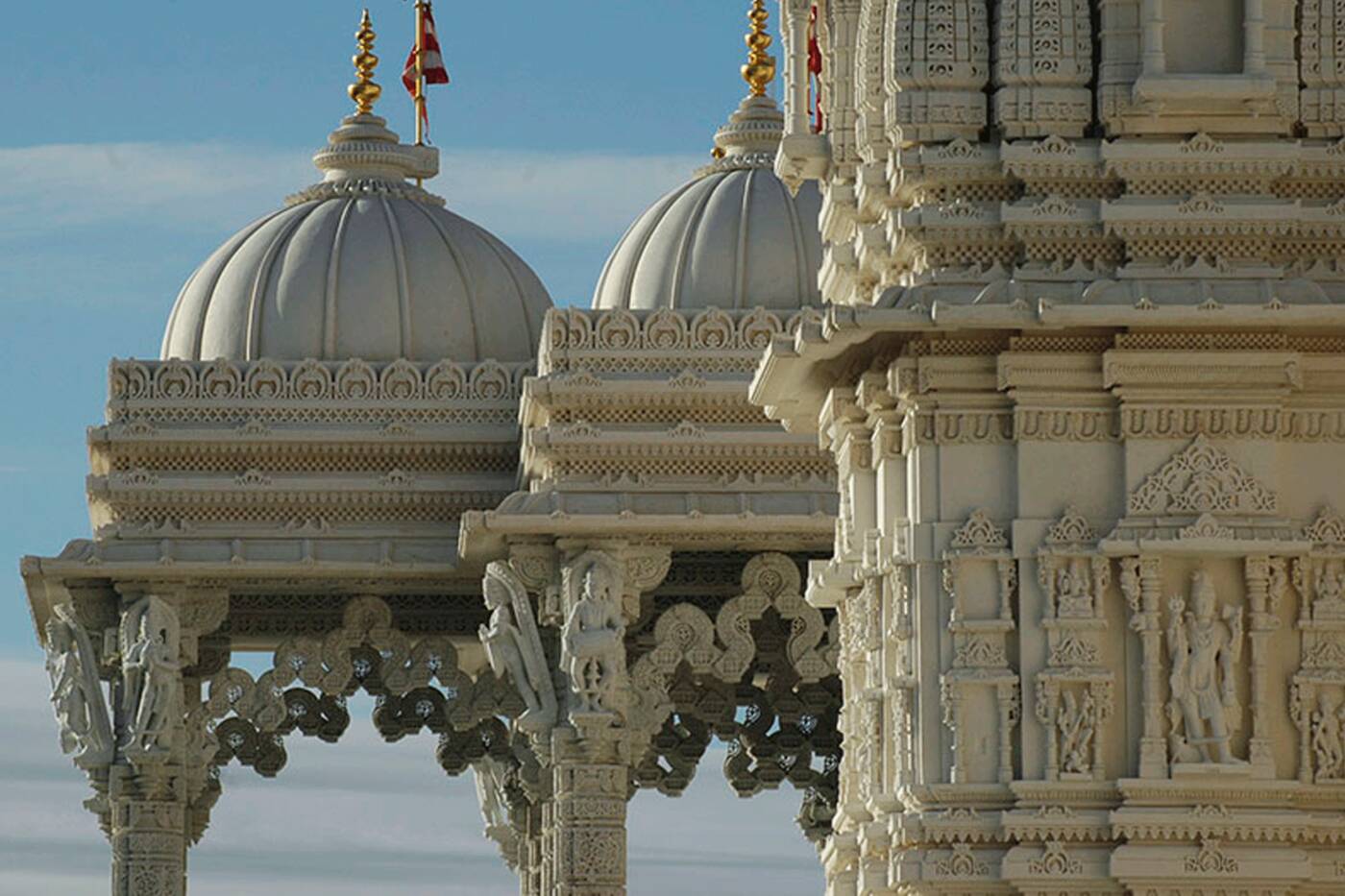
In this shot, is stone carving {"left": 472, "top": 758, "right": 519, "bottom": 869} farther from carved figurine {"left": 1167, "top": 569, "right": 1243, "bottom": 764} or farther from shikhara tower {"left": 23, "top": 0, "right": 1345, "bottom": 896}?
carved figurine {"left": 1167, "top": 569, "right": 1243, "bottom": 764}

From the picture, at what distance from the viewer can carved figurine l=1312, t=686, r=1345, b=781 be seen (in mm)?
24891

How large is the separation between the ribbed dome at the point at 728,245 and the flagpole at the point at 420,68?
11.9 feet

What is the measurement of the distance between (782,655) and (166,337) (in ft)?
18.7

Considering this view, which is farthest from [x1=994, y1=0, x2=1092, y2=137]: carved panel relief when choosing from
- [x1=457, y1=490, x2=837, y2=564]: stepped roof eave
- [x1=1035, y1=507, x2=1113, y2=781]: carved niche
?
[x1=457, y1=490, x2=837, y2=564]: stepped roof eave

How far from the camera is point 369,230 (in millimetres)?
39688

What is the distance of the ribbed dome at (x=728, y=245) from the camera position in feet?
125

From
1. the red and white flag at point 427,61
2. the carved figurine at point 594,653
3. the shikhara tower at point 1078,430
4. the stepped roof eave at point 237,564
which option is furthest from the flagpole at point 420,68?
the shikhara tower at point 1078,430

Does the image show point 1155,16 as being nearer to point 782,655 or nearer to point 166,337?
point 782,655

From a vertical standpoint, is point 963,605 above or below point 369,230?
below

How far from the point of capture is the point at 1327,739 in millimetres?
24906

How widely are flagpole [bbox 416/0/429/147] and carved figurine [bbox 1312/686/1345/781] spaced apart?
1827 centimetres

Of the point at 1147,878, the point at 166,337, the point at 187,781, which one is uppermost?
the point at 166,337

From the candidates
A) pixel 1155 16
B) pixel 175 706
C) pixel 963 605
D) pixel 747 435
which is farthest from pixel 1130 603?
pixel 175 706

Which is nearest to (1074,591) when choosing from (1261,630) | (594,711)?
(1261,630)
